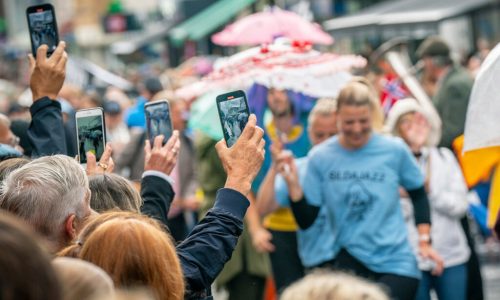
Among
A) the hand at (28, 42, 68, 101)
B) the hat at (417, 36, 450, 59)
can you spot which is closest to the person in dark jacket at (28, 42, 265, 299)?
the hand at (28, 42, 68, 101)

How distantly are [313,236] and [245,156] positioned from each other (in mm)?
3264

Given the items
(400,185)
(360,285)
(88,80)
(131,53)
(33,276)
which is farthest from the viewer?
(131,53)

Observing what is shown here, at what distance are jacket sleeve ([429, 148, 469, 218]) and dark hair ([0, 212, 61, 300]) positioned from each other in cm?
606

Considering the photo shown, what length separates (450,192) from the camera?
332 inches

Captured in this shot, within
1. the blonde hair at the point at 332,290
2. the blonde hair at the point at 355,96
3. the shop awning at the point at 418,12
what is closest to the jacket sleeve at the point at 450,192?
the blonde hair at the point at 355,96

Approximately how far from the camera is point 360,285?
294cm

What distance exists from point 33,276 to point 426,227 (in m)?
5.52

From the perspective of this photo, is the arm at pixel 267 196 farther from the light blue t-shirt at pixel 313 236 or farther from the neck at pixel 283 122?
the neck at pixel 283 122

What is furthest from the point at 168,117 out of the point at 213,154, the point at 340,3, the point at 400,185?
the point at 340,3

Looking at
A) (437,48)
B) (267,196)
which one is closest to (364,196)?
(267,196)

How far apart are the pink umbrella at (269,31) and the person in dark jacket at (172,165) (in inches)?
164

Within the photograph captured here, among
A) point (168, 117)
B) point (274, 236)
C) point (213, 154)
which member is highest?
point (168, 117)

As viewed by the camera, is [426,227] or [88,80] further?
[88,80]

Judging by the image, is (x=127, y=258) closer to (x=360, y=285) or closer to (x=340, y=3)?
→ (x=360, y=285)
